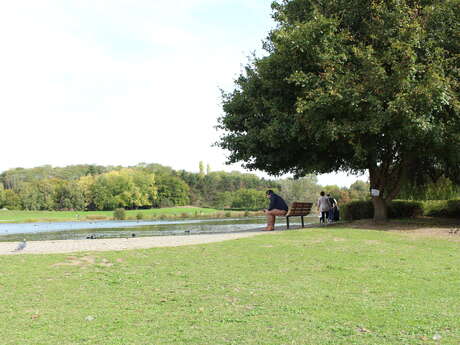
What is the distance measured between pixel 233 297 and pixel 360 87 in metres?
12.0

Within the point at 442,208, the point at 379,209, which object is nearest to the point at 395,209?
the point at 442,208

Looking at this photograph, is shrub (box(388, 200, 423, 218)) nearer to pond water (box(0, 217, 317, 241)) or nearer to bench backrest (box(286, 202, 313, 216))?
pond water (box(0, 217, 317, 241))

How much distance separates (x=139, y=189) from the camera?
122000mm

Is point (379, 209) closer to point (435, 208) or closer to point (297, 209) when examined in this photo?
point (297, 209)

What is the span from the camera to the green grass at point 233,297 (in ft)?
18.8

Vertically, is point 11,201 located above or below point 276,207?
above

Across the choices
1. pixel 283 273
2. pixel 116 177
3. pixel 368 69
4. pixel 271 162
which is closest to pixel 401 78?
pixel 368 69

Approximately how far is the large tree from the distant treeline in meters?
67.3

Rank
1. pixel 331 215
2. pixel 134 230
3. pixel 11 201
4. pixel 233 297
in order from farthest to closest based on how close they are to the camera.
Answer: pixel 11 201 < pixel 134 230 < pixel 331 215 < pixel 233 297

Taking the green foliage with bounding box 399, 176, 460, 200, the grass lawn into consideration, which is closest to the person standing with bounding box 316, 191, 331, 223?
the green foliage with bounding box 399, 176, 460, 200

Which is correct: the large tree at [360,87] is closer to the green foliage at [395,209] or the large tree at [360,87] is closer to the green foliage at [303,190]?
the green foliage at [395,209]

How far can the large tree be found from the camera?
1669 centimetres

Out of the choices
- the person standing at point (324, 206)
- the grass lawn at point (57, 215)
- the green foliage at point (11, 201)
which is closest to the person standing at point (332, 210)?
the person standing at point (324, 206)

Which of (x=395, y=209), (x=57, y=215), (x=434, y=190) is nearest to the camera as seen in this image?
(x=395, y=209)
